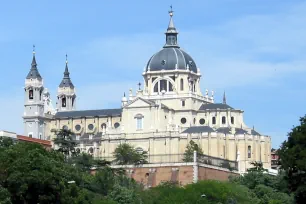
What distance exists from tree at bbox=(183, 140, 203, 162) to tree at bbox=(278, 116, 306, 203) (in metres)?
58.1

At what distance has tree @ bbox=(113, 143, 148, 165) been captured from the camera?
16075cm

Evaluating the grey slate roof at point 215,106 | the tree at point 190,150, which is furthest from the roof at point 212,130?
the tree at point 190,150

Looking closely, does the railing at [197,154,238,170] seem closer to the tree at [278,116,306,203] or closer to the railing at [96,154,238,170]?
the railing at [96,154,238,170]

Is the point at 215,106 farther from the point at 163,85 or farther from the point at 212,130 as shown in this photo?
the point at 212,130

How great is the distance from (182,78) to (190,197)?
86.4m

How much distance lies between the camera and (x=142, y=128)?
191m

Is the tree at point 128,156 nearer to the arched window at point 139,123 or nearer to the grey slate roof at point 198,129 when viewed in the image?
the arched window at point 139,123

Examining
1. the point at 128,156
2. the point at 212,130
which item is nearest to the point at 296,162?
the point at 128,156

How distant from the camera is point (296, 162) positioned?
94.7 metres

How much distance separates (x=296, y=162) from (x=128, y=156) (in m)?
70.6

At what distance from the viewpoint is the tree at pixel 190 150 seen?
157575 mm

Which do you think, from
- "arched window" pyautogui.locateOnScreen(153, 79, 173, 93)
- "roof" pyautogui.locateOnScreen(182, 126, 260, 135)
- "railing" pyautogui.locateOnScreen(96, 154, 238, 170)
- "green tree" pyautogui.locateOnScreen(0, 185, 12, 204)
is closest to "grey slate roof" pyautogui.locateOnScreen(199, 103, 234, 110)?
"roof" pyautogui.locateOnScreen(182, 126, 260, 135)

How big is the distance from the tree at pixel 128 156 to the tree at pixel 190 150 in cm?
492

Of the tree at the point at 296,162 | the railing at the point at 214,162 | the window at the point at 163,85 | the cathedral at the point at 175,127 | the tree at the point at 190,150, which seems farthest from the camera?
the window at the point at 163,85
